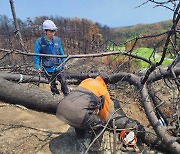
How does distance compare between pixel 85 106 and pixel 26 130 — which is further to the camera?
pixel 26 130

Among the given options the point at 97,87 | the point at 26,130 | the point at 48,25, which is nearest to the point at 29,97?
the point at 26,130

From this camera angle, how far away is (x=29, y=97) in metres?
4.85

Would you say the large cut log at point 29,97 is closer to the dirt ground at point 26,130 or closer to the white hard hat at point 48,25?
the dirt ground at point 26,130

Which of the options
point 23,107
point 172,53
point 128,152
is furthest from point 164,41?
point 23,107

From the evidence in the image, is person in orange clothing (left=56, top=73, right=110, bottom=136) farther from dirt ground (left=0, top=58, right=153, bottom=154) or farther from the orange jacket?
dirt ground (left=0, top=58, right=153, bottom=154)

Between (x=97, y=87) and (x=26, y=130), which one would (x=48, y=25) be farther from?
(x=26, y=130)

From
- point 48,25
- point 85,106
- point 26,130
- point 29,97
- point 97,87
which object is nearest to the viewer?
point 85,106

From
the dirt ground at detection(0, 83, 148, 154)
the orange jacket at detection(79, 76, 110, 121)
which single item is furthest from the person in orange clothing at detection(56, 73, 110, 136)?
the dirt ground at detection(0, 83, 148, 154)

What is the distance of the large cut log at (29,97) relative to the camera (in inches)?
187

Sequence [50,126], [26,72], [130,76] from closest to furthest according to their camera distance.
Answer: [50,126] → [130,76] → [26,72]

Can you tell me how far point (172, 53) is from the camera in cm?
375

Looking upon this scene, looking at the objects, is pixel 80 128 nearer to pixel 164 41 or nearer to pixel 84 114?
pixel 84 114

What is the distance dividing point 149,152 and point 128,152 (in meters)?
0.33

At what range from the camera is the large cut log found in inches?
187
